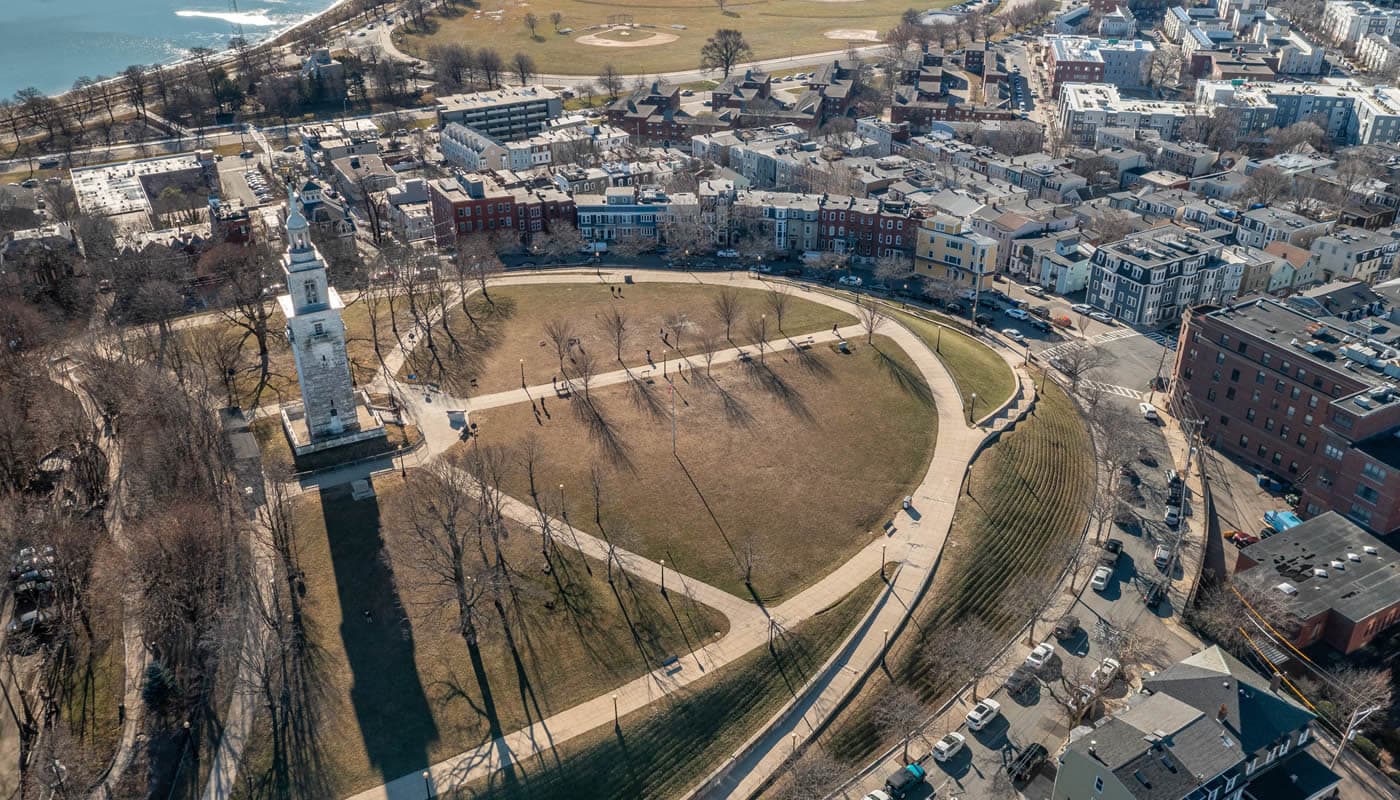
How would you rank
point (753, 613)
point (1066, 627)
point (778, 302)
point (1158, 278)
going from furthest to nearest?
point (1158, 278), point (778, 302), point (1066, 627), point (753, 613)

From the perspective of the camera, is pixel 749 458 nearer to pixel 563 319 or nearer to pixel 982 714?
pixel 982 714

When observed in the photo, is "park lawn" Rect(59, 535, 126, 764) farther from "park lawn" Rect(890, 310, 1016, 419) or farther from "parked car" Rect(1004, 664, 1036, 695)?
"park lawn" Rect(890, 310, 1016, 419)

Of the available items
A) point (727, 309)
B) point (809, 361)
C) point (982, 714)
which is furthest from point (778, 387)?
point (982, 714)

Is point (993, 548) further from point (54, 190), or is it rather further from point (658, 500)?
point (54, 190)

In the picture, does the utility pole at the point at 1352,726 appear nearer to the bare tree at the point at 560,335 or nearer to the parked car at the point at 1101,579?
the parked car at the point at 1101,579

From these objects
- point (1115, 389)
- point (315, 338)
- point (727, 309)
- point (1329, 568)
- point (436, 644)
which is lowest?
point (1329, 568)

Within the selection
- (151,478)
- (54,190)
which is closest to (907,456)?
(151,478)

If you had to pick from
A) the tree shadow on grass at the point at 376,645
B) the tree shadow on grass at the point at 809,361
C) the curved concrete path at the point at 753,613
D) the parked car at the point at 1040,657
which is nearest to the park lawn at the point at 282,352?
the curved concrete path at the point at 753,613

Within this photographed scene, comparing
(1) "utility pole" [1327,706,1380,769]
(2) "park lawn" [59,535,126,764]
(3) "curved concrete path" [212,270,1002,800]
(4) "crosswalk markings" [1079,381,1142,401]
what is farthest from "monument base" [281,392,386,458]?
(1) "utility pole" [1327,706,1380,769]
